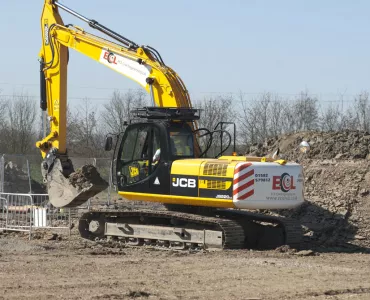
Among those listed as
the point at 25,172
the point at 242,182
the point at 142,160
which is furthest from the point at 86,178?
the point at 25,172

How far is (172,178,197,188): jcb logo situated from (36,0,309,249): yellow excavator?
0.02m

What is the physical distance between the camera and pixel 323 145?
22.5 meters

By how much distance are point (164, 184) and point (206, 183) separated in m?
0.97

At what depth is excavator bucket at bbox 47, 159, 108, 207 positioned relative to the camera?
17.2m

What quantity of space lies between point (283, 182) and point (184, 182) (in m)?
1.96

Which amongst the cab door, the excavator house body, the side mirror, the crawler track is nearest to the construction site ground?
the crawler track

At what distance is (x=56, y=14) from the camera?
1933 cm

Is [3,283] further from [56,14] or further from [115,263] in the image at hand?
[56,14]

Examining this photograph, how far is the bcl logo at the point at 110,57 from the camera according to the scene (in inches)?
723

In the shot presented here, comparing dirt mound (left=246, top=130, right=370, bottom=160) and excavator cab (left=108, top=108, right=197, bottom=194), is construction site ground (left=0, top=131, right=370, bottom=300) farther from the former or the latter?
excavator cab (left=108, top=108, right=197, bottom=194)

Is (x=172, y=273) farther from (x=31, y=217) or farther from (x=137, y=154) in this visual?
(x=31, y=217)

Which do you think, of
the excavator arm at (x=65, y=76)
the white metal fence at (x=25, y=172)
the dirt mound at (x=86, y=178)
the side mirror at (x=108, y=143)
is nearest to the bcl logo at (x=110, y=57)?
the excavator arm at (x=65, y=76)

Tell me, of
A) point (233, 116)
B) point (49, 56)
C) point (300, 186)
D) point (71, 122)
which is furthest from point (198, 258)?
point (71, 122)

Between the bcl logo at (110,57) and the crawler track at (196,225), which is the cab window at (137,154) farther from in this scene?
the bcl logo at (110,57)
